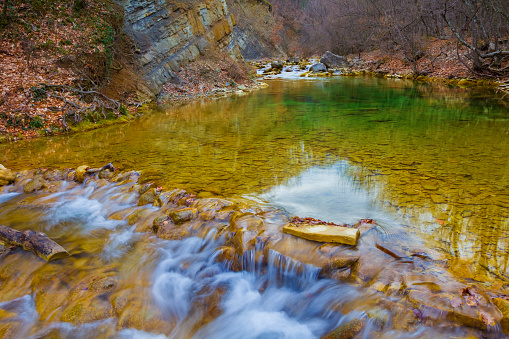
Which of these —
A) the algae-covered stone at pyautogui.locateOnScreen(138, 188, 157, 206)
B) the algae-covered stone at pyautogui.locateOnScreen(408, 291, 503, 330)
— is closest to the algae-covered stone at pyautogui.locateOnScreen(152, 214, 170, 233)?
the algae-covered stone at pyautogui.locateOnScreen(138, 188, 157, 206)

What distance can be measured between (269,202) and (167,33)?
56.5 ft

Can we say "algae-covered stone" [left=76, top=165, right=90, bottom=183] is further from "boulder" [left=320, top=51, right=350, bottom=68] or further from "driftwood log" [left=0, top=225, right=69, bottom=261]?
"boulder" [left=320, top=51, right=350, bottom=68]

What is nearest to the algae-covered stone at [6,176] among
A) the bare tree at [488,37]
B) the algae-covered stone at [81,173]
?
the algae-covered stone at [81,173]

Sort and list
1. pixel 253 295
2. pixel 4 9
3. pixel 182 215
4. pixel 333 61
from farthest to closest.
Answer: pixel 333 61 < pixel 4 9 < pixel 182 215 < pixel 253 295

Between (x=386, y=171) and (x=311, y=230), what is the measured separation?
113 inches

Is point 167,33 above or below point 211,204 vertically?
above

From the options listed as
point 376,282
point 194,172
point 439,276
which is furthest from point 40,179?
point 439,276

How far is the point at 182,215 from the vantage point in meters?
5.10

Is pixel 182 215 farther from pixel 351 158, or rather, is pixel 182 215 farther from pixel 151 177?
pixel 351 158

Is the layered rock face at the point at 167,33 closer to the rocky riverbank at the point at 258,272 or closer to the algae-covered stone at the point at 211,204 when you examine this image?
the algae-covered stone at the point at 211,204

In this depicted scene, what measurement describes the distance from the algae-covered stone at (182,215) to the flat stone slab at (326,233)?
1.68 metres

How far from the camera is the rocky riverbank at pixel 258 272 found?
115 inches

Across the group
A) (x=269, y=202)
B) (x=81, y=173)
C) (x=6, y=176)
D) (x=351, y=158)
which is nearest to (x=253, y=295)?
(x=269, y=202)

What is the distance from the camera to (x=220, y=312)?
12.0 ft
